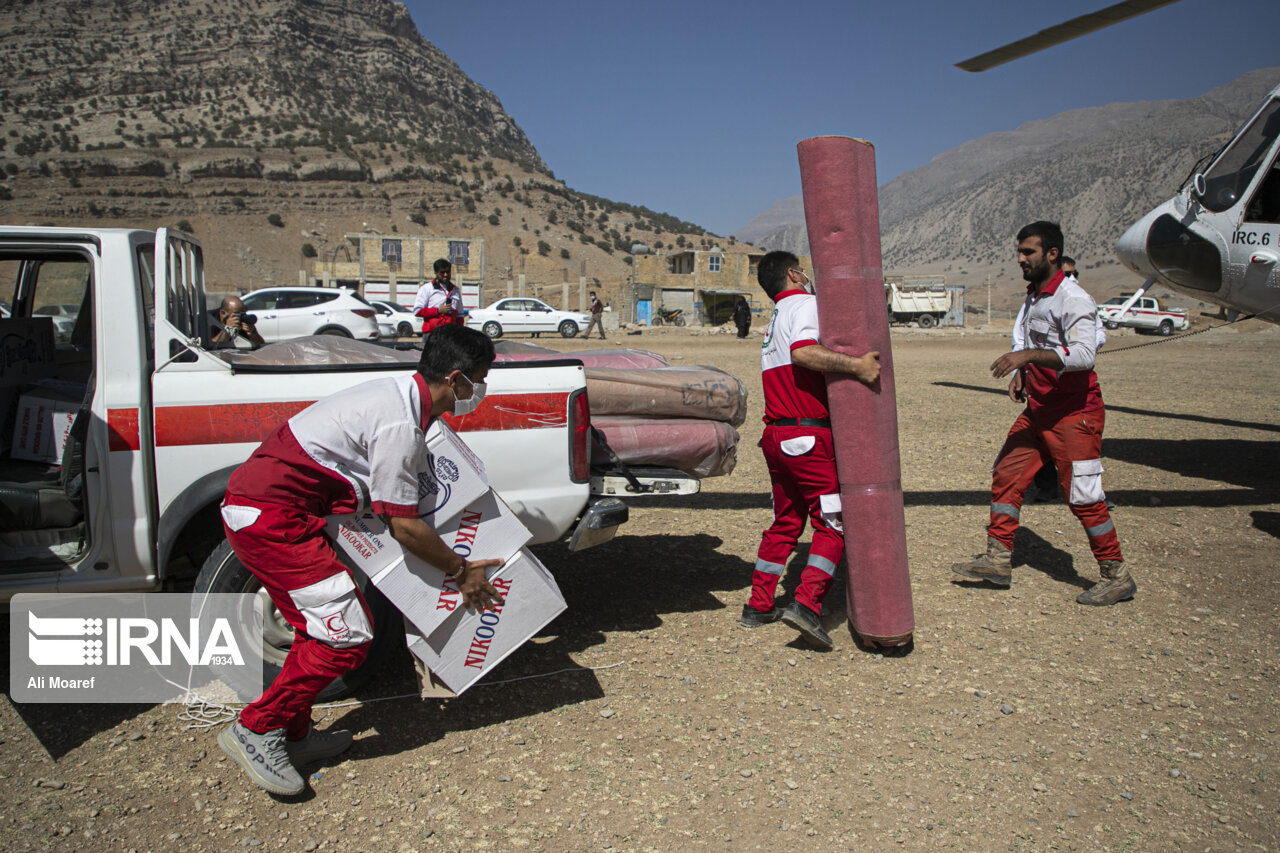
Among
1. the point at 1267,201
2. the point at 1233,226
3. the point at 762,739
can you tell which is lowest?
the point at 762,739

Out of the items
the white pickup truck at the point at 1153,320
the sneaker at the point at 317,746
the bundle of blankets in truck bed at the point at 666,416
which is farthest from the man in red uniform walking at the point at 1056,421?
the white pickup truck at the point at 1153,320

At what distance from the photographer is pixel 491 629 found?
319cm

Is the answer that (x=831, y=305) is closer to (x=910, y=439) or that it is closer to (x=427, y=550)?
(x=427, y=550)

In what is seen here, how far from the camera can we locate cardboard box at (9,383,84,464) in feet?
13.7

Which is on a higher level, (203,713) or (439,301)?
(439,301)

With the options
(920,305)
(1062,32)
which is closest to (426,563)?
(1062,32)

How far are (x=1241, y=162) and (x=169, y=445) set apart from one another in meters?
9.16

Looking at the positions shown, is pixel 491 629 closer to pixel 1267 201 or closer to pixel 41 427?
pixel 41 427

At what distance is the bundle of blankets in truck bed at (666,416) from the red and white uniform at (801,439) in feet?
0.97

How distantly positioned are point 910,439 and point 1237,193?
3.92 m

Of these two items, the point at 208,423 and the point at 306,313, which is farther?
the point at 306,313

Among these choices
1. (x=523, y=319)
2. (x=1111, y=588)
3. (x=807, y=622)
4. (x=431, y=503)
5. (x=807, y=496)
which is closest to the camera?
(x=431, y=503)

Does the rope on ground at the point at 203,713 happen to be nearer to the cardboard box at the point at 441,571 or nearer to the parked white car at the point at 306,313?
the cardboard box at the point at 441,571

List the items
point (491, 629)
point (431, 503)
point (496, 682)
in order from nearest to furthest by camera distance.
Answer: point (431, 503) < point (491, 629) < point (496, 682)
